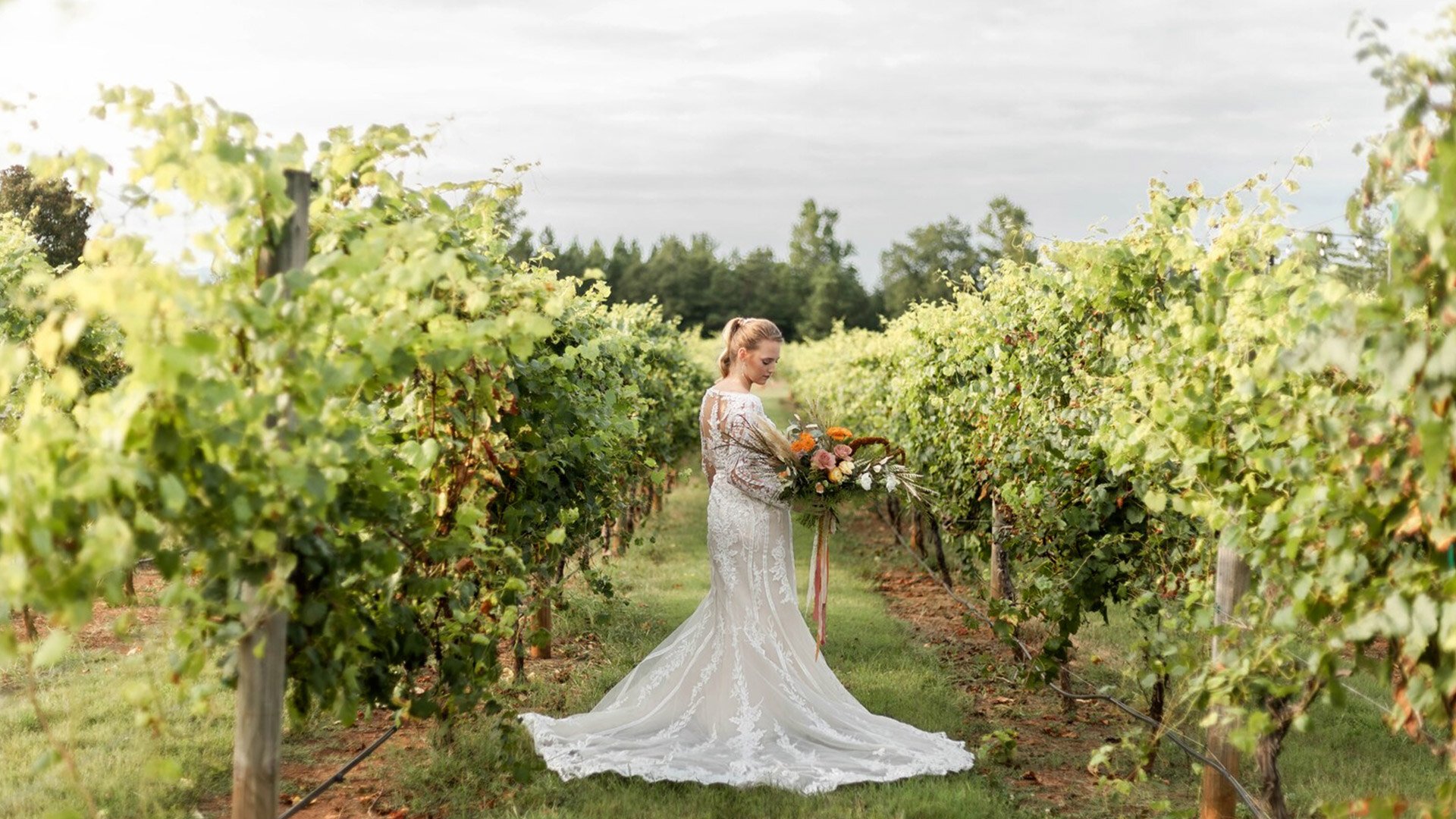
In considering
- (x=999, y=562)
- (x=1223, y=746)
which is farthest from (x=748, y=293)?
(x=1223, y=746)

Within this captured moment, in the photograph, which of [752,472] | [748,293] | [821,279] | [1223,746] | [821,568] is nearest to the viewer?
[1223,746]

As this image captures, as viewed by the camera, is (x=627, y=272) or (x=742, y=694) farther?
(x=627, y=272)

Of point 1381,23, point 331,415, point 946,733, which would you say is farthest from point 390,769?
point 1381,23

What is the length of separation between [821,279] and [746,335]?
252 ft

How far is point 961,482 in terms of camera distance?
757 cm

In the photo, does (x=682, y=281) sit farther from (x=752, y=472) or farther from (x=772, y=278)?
(x=752, y=472)

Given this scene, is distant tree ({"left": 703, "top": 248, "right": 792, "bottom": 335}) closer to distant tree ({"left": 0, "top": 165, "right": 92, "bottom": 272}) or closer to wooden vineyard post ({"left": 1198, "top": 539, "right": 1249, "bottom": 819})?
distant tree ({"left": 0, "top": 165, "right": 92, "bottom": 272})

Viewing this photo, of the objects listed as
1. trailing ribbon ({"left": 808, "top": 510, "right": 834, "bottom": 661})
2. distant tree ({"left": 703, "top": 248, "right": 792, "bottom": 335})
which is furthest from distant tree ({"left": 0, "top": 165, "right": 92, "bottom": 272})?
distant tree ({"left": 703, "top": 248, "right": 792, "bottom": 335})

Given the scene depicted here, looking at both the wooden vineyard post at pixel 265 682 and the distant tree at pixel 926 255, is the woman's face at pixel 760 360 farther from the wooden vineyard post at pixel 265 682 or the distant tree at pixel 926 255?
the distant tree at pixel 926 255

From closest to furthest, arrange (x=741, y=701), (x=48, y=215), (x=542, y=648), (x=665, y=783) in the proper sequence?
(x=665, y=783) < (x=741, y=701) < (x=542, y=648) < (x=48, y=215)

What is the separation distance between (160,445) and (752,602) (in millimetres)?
3688

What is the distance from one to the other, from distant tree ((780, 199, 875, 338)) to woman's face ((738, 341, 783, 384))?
2276 inches

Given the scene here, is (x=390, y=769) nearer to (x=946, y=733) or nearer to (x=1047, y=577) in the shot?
(x=946, y=733)

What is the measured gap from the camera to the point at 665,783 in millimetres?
4719
